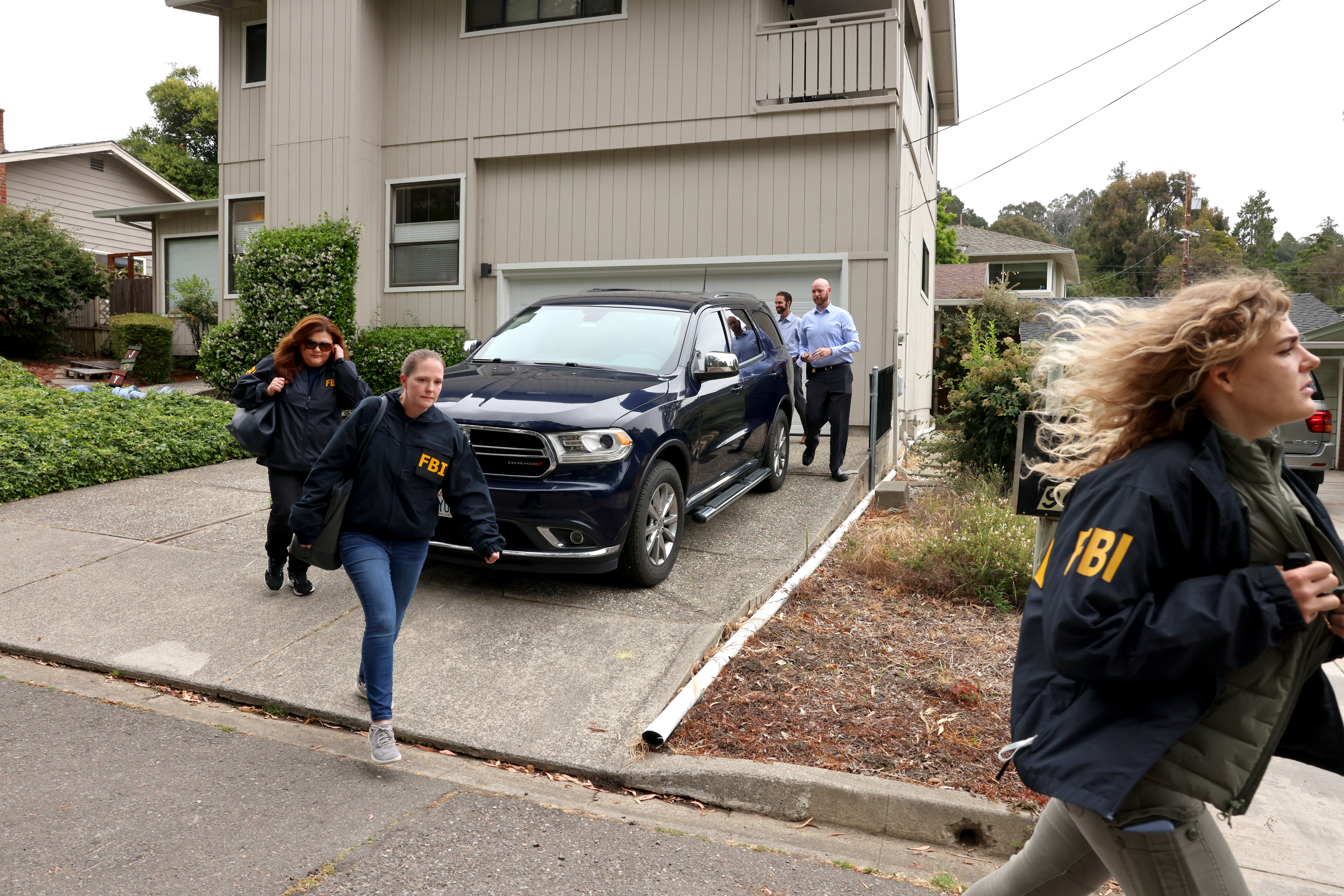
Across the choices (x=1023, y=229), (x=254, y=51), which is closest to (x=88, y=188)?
(x=254, y=51)

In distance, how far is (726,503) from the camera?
23.6 feet

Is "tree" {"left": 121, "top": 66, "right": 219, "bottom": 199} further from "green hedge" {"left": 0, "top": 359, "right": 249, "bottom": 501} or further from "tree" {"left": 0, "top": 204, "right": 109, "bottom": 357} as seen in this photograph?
"green hedge" {"left": 0, "top": 359, "right": 249, "bottom": 501}

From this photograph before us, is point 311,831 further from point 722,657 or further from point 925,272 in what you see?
point 925,272

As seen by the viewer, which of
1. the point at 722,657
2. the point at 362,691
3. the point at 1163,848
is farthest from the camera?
the point at 722,657

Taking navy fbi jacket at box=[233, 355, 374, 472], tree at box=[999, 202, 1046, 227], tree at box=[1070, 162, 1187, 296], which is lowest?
navy fbi jacket at box=[233, 355, 374, 472]

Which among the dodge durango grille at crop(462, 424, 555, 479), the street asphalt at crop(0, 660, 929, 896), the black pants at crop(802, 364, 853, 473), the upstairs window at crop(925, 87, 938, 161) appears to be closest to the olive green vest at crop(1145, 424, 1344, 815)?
the street asphalt at crop(0, 660, 929, 896)

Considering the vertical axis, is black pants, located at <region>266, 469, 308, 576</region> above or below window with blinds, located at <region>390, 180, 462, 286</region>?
below

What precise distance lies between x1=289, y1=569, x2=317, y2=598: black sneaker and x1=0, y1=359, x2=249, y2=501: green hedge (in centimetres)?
236

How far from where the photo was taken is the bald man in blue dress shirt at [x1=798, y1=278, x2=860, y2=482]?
9242mm

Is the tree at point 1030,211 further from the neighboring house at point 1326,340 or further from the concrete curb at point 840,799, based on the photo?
the concrete curb at point 840,799

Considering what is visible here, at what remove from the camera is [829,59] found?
39.1ft

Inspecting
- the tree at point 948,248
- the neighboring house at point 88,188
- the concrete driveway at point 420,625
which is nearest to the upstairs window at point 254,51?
the neighboring house at point 88,188

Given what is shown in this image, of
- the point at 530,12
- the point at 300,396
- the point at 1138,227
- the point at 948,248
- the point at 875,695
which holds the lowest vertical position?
the point at 875,695

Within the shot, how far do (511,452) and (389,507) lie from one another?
155 cm
